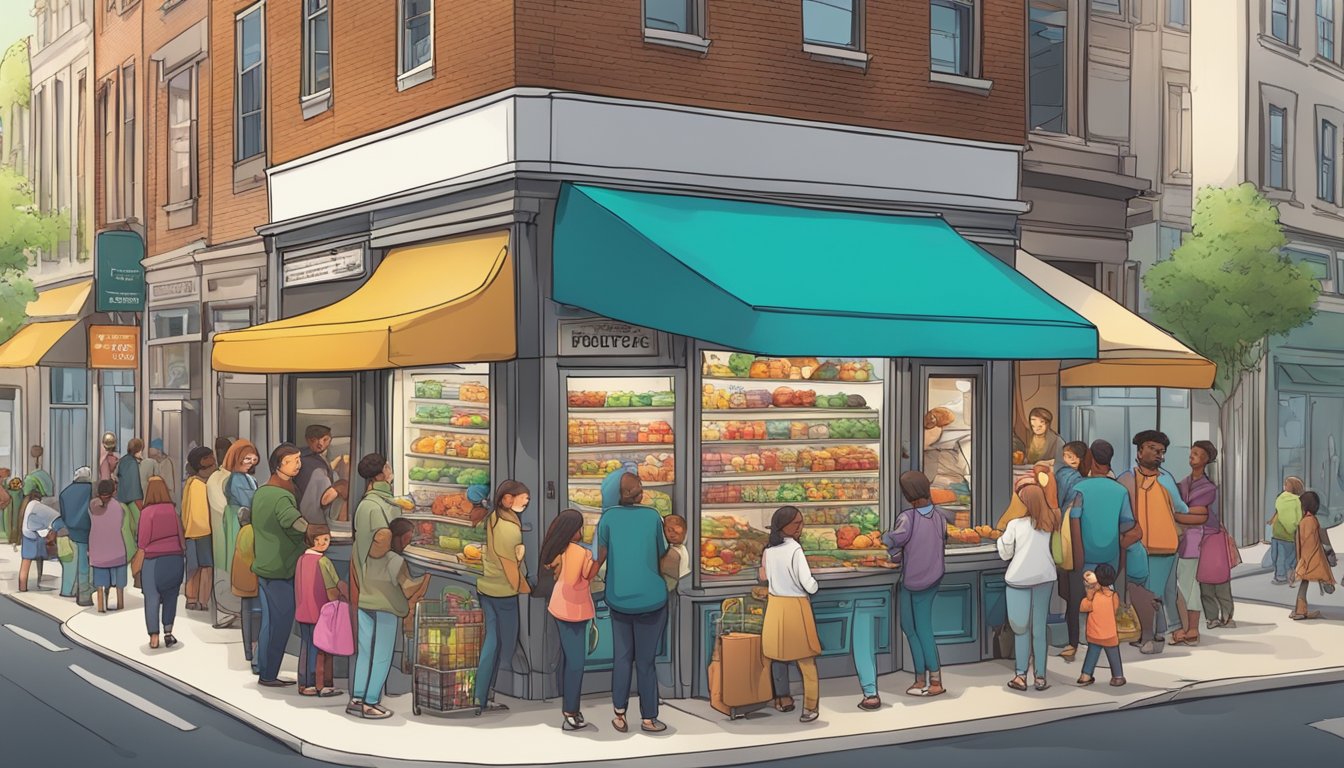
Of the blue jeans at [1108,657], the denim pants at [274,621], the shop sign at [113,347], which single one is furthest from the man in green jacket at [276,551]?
the shop sign at [113,347]

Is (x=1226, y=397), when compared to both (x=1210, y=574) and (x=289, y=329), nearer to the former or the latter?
(x=1210, y=574)

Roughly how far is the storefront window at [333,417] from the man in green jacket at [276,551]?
2.70 m

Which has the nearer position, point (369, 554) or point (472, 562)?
point (369, 554)

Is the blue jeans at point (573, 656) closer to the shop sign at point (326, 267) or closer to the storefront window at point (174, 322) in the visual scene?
the shop sign at point (326, 267)

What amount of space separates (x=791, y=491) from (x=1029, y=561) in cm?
251

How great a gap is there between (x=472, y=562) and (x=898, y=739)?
426 cm

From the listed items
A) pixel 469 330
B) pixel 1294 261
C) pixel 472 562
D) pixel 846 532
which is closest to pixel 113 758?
pixel 472 562

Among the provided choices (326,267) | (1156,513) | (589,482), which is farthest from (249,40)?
(1156,513)

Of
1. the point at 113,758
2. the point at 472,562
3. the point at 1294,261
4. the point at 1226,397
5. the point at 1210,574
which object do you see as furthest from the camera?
the point at 1294,261

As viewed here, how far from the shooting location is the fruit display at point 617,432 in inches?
476

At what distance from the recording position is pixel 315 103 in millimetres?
15547

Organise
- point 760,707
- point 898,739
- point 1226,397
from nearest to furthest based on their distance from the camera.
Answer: point 898,739 < point 760,707 < point 1226,397

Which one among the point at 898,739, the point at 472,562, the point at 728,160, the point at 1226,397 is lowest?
the point at 898,739

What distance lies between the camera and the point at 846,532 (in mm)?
13039
